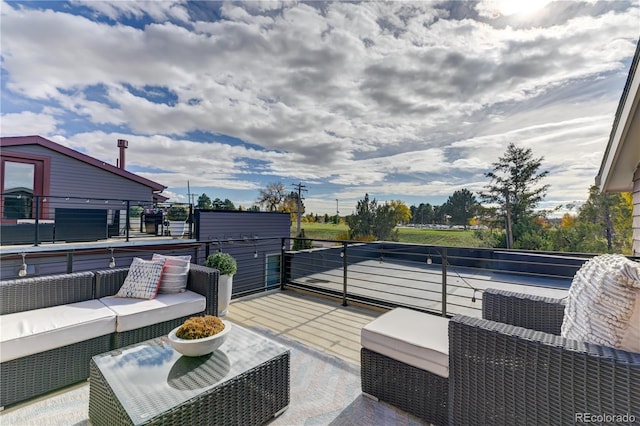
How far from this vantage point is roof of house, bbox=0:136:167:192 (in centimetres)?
636

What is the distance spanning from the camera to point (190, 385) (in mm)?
1397

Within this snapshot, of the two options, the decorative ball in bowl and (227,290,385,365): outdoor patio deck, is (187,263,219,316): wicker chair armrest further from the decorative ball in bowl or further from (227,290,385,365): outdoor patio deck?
the decorative ball in bowl

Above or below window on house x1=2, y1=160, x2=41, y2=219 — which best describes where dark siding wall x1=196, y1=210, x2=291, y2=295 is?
below

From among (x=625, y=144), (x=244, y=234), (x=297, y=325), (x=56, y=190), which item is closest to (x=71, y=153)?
(x=56, y=190)

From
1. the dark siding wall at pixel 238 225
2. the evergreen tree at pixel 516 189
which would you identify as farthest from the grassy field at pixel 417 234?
the dark siding wall at pixel 238 225

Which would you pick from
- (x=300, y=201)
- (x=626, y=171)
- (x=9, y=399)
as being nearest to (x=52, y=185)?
(x=9, y=399)

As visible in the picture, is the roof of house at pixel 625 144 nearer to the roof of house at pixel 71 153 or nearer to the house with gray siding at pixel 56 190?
the house with gray siding at pixel 56 190

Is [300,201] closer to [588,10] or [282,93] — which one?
[282,93]

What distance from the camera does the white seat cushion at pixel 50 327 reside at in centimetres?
178

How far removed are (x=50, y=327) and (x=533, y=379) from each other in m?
3.00

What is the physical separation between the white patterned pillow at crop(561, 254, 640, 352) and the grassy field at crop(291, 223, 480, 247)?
19381 mm

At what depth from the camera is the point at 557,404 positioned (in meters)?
1.15

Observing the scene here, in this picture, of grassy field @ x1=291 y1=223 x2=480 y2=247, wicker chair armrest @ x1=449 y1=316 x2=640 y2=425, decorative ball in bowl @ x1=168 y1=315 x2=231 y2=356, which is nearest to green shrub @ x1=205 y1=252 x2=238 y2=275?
decorative ball in bowl @ x1=168 y1=315 x2=231 y2=356

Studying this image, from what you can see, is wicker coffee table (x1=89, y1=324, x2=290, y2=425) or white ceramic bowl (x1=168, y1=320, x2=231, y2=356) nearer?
wicker coffee table (x1=89, y1=324, x2=290, y2=425)
